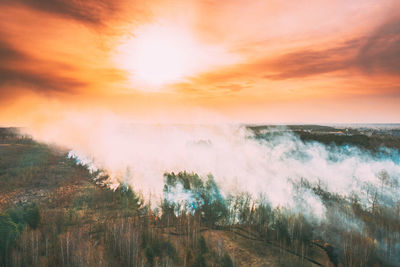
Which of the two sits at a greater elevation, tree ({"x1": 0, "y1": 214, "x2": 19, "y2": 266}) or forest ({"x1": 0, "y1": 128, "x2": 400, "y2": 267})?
tree ({"x1": 0, "y1": 214, "x2": 19, "y2": 266})

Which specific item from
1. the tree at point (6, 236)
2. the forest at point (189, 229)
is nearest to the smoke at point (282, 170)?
the forest at point (189, 229)

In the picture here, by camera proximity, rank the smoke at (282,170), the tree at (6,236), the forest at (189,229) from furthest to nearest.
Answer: the smoke at (282,170) < the forest at (189,229) < the tree at (6,236)

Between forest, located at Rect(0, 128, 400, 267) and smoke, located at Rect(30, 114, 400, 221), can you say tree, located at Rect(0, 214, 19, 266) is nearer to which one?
forest, located at Rect(0, 128, 400, 267)

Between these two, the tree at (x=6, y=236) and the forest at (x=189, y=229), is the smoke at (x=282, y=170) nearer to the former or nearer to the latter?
the forest at (x=189, y=229)

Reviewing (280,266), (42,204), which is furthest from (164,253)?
(42,204)

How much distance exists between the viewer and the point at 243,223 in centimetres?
3031

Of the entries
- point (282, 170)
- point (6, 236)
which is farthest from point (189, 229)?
point (282, 170)

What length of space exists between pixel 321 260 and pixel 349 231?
6805mm

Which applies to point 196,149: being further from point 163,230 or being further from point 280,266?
point 280,266

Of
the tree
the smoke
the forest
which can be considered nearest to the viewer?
A: the tree

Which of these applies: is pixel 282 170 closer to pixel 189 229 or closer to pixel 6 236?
pixel 189 229

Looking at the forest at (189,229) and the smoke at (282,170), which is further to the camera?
the smoke at (282,170)

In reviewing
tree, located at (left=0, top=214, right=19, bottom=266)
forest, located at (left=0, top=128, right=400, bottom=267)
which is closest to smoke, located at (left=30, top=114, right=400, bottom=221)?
forest, located at (left=0, top=128, right=400, bottom=267)

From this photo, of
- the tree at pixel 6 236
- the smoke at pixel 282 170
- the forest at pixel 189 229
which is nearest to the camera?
the tree at pixel 6 236
